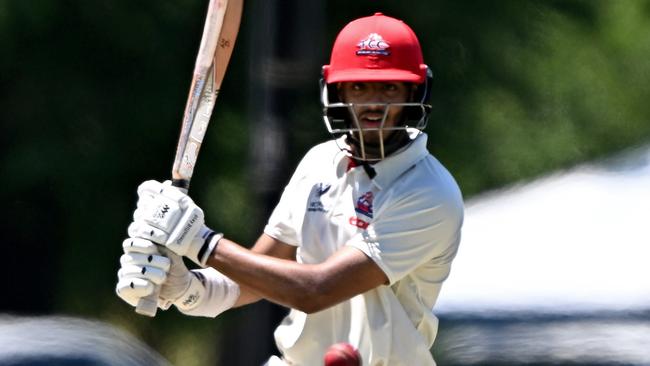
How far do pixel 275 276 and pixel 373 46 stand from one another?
62 cm

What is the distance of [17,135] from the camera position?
6.60 meters

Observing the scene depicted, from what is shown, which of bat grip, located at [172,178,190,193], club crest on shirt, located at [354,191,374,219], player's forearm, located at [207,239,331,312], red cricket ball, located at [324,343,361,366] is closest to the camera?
red cricket ball, located at [324,343,361,366]

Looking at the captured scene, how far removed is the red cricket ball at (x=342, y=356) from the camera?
3787 millimetres

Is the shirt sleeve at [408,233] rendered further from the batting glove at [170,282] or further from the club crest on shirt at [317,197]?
the batting glove at [170,282]

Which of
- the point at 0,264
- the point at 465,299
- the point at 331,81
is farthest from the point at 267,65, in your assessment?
the point at 0,264

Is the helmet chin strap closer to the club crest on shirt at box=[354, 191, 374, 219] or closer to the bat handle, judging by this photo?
the club crest on shirt at box=[354, 191, 374, 219]

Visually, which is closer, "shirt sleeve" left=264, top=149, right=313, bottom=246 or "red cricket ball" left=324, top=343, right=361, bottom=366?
"red cricket ball" left=324, top=343, right=361, bottom=366

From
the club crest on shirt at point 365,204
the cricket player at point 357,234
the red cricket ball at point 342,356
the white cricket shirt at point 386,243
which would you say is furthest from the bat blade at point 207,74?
the red cricket ball at point 342,356

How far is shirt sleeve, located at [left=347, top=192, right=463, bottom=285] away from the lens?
13.1ft

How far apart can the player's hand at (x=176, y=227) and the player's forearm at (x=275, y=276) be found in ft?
0.13

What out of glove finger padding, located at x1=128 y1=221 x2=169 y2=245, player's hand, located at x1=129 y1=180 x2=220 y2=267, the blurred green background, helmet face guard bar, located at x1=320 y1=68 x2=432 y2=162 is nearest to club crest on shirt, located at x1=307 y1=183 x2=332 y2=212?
helmet face guard bar, located at x1=320 y1=68 x2=432 y2=162

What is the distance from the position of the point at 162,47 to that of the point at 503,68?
1337 millimetres

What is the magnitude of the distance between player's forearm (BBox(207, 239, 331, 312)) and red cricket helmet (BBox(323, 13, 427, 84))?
486mm

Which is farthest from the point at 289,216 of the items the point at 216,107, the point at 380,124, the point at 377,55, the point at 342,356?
the point at 216,107
